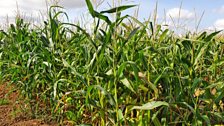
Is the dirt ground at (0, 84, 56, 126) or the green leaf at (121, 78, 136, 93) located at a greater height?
the green leaf at (121, 78, 136, 93)

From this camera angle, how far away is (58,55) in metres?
3.79

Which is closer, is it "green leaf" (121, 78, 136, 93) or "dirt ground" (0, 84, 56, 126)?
"green leaf" (121, 78, 136, 93)

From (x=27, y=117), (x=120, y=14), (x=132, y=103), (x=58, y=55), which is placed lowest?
(x=27, y=117)

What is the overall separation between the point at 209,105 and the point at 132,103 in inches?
23.7

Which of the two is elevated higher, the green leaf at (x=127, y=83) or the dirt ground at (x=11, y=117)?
the green leaf at (x=127, y=83)

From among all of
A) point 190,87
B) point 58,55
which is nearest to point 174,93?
point 190,87

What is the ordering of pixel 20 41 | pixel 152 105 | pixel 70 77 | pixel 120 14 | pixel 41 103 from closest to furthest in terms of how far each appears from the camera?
pixel 152 105 < pixel 120 14 < pixel 70 77 < pixel 41 103 < pixel 20 41

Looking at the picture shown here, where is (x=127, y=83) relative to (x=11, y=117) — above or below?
above

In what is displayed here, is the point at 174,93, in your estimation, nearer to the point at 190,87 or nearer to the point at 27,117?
the point at 190,87

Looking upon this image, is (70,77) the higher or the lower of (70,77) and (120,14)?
the lower

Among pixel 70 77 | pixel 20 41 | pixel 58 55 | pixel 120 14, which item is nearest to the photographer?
pixel 120 14

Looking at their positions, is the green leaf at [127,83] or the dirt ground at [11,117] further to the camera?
the dirt ground at [11,117]

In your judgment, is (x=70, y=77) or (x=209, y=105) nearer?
(x=209, y=105)

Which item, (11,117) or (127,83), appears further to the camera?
(11,117)
